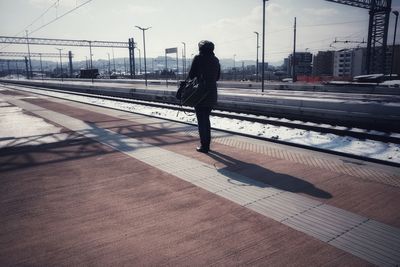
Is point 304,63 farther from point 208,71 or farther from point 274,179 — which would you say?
point 274,179

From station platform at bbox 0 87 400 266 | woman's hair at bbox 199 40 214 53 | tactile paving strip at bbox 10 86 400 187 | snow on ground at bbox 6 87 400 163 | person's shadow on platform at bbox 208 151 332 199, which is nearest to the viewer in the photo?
station platform at bbox 0 87 400 266

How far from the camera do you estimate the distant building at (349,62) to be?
103 m

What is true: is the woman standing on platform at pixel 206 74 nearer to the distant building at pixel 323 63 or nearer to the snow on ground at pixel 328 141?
the snow on ground at pixel 328 141

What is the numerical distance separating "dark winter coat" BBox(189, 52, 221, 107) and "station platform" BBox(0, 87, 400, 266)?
1140 mm

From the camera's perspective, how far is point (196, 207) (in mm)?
3752

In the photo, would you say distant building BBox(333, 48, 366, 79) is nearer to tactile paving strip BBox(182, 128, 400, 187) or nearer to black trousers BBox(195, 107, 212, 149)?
tactile paving strip BBox(182, 128, 400, 187)

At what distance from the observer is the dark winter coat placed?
224 inches

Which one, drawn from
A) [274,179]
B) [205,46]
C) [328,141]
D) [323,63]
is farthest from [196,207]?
[323,63]

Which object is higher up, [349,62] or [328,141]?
[349,62]

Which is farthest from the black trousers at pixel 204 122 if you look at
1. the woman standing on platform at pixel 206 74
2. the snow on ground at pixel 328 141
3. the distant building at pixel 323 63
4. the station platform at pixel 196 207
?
the distant building at pixel 323 63

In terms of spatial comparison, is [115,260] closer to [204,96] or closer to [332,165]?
[204,96]

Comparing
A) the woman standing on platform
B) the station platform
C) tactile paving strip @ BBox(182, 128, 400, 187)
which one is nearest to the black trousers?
the woman standing on platform

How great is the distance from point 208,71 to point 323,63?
122440mm

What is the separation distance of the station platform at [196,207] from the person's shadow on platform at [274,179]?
0.06 ft
